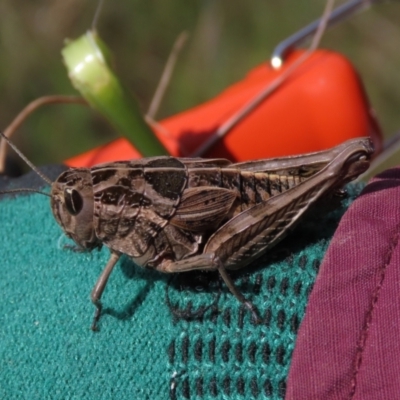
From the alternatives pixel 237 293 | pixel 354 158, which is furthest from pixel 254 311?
pixel 354 158

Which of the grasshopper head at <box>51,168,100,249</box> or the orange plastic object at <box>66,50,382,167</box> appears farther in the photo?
the orange plastic object at <box>66,50,382,167</box>

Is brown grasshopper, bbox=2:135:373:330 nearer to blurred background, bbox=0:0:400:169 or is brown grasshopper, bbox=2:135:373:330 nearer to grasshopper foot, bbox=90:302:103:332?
grasshopper foot, bbox=90:302:103:332

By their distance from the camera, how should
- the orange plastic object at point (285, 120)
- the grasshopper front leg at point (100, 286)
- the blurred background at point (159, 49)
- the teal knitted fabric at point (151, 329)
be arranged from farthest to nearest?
the blurred background at point (159, 49) < the orange plastic object at point (285, 120) < the grasshopper front leg at point (100, 286) < the teal knitted fabric at point (151, 329)

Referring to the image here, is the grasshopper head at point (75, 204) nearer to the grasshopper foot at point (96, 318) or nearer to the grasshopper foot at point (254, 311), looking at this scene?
the grasshopper foot at point (96, 318)

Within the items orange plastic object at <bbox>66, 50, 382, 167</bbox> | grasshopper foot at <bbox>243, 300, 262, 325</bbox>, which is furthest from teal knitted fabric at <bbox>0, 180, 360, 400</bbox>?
orange plastic object at <bbox>66, 50, 382, 167</bbox>

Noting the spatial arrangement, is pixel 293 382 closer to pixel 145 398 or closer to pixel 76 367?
pixel 145 398

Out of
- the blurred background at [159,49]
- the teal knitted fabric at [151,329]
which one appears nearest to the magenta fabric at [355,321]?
the teal knitted fabric at [151,329]

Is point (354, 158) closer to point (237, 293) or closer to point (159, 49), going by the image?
point (237, 293)
